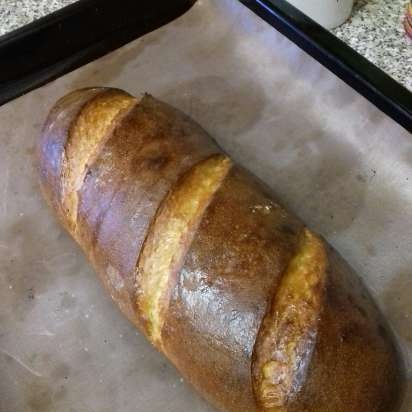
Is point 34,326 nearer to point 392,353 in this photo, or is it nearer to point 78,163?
point 78,163

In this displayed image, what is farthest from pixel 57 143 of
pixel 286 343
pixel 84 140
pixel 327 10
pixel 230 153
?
pixel 327 10

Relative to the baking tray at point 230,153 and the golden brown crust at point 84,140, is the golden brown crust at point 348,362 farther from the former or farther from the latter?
the golden brown crust at point 84,140

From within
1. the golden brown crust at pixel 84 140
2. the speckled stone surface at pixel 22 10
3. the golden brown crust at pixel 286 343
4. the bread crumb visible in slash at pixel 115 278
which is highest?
the golden brown crust at pixel 286 343

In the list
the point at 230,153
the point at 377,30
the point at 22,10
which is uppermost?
the point at 377,30

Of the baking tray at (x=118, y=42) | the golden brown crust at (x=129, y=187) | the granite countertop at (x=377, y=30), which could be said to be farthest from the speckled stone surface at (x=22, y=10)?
the golden brown crust at (x=129, y=187)

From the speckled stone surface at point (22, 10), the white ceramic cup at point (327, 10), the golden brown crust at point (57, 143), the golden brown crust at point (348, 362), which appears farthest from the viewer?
the speckled stone surface at point (22, 10)

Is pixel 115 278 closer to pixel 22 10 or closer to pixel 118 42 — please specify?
pixel 118 42

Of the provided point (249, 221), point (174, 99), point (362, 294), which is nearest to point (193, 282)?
point (249, 221)

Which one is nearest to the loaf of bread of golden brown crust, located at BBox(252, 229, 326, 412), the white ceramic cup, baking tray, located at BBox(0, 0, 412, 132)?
golden brown crust, located at BBox(252, 229, 326, 412)
